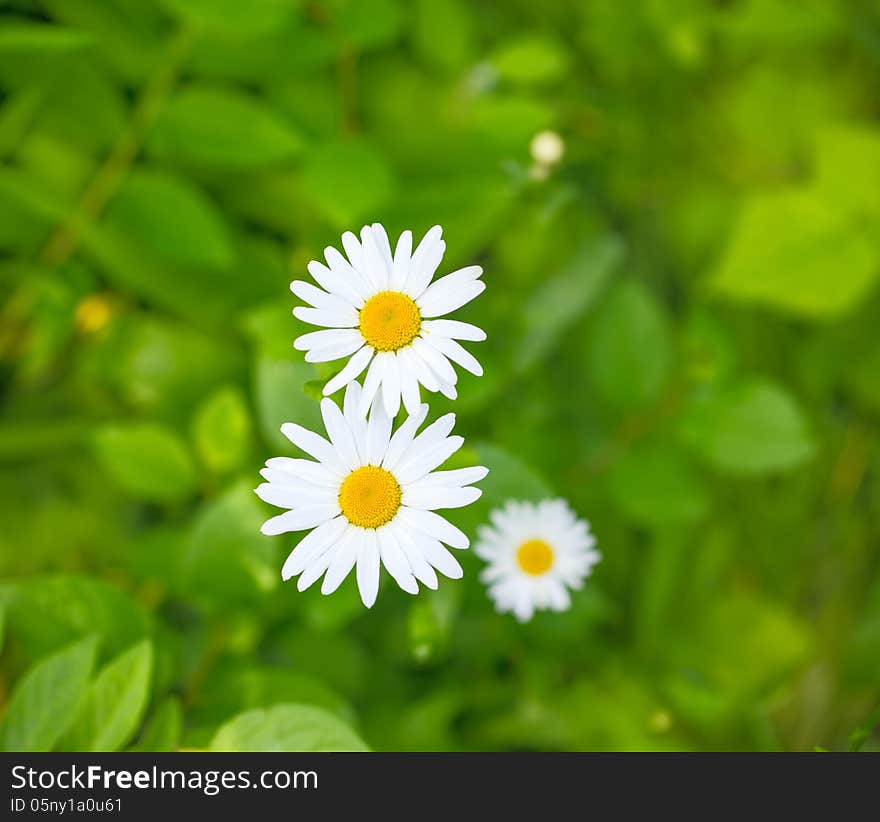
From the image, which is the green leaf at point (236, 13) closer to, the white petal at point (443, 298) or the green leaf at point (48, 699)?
the white petal at point (443, 298)

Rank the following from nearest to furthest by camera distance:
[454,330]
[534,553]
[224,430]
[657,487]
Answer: [454,330]
[534,553]
[224,430]
[657,487]

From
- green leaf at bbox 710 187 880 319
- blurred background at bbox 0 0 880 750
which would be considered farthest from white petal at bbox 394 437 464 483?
green leaf at bbox 710 187 880 319

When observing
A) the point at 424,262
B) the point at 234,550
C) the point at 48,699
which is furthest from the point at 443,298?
the point at 48,699

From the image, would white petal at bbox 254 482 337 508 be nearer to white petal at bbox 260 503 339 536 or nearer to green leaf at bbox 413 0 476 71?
white petal at bbox 260 503 339 536

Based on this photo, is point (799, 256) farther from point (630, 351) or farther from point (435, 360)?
point (435, 360)
